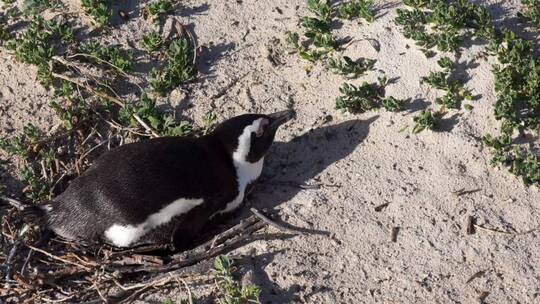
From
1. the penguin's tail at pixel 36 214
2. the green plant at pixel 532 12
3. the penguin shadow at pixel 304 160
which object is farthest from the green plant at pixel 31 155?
the green plant at pixel 532 12

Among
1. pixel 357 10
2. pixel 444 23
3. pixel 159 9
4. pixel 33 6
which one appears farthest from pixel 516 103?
pixel 33 6

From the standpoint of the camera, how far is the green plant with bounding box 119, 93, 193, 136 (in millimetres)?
5180

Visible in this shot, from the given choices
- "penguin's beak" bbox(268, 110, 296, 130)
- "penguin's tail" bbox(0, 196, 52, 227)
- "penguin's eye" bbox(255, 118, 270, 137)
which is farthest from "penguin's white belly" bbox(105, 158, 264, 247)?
"penguin's beak" bbox(268, 110, 296, 130)

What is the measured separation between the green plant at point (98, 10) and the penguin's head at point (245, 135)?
1368 mm

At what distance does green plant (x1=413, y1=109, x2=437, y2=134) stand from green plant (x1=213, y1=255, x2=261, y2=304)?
4.85 ft

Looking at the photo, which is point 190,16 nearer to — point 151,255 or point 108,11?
point 108,11

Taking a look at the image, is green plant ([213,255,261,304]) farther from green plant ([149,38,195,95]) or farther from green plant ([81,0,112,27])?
green plant ([81,0,112,27])

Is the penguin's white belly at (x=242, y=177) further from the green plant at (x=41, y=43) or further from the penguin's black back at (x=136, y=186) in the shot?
the green plant at (x=41, y=43)

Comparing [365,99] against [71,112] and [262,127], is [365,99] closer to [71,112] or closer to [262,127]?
[262,127]

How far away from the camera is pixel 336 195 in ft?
16.0

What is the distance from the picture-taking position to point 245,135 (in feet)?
15.8

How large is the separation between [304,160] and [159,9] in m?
1.55

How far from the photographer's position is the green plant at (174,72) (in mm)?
5438

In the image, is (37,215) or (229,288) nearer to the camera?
(229,288)
